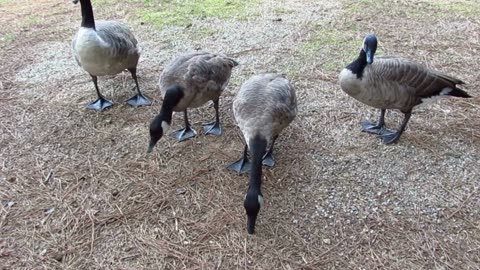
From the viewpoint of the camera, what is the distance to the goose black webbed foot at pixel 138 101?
5.30 meters

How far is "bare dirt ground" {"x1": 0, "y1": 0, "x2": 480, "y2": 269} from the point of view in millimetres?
3400

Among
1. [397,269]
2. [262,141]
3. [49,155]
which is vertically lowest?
[49,155]

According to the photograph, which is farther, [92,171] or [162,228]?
[92,171]

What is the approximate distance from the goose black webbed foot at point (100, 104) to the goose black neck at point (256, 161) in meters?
2.37

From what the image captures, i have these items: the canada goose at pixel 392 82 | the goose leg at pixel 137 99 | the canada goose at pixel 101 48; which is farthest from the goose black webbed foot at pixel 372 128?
the canada goose at pixel 101 48

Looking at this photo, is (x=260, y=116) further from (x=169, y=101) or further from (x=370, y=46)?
(x=370, y=46)

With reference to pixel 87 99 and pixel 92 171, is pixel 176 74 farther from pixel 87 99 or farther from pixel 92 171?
pixel 87 99

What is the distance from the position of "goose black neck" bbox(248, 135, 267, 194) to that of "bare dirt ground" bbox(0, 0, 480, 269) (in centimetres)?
42

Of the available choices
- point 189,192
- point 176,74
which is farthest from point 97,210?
point 176,74

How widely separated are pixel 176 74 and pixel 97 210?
5.29 feet

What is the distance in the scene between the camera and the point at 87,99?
5465 mm

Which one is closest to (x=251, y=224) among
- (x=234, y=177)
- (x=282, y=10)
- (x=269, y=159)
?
(x=234, y=177)

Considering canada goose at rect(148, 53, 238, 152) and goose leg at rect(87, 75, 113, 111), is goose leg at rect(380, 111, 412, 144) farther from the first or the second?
goose leg at rect(87, 75, 113, 111)

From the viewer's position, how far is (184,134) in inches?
188
